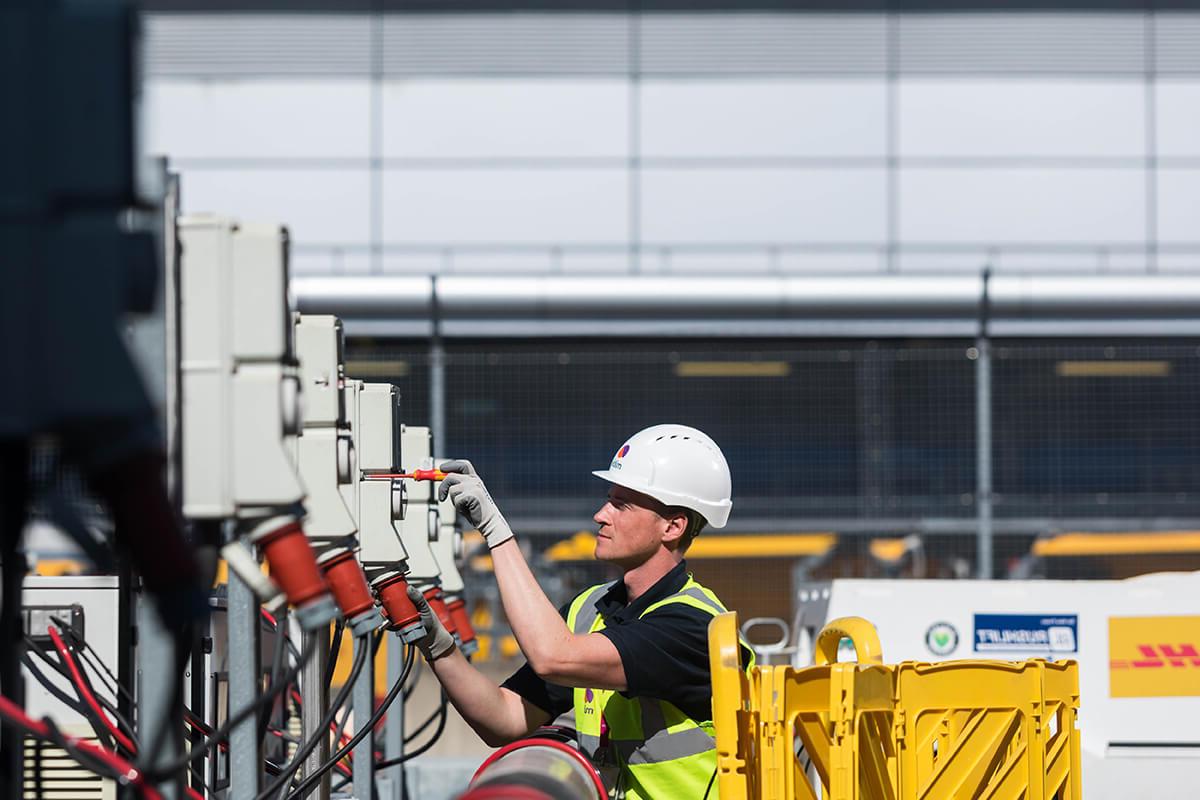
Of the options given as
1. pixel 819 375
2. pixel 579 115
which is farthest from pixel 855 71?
pixel 819 375

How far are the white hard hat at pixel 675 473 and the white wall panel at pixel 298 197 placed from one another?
12.4 metres

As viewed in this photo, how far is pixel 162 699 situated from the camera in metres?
2.44

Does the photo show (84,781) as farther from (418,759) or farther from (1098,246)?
(1098,246)

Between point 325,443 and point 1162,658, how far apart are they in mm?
5322

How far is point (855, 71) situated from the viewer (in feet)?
55.1

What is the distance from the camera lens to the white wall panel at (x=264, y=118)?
16.5m

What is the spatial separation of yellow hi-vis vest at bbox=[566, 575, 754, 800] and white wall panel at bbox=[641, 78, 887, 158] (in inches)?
506

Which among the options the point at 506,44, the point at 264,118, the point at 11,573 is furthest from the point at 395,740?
the point at 506,44

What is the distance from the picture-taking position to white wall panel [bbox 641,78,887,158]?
16516mm

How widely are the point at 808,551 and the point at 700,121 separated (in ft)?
17.6

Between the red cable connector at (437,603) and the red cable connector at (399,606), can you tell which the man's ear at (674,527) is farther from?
the red cable connector at (437,603)

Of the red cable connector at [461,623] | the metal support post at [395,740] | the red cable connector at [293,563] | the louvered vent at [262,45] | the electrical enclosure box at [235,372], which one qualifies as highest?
the louvered vent at [262,45]

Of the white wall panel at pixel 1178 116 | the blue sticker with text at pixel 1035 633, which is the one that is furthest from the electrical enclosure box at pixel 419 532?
the white wall panel at pixel 1178 116

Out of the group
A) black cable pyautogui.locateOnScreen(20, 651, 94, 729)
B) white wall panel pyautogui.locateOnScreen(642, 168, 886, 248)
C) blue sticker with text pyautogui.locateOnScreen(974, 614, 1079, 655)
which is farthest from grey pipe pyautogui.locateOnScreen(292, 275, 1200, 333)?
black cable pyautogui.locateOnScreen(20, 651, 94, 729)
